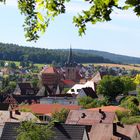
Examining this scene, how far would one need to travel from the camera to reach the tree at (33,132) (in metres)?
48.8

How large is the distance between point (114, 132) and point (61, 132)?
8457 mm

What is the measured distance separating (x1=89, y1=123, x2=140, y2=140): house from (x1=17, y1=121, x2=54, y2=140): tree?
380 inches

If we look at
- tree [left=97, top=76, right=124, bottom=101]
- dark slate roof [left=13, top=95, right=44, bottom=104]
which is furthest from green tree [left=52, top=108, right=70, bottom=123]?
dark slate roof [left=13, top=95, right=44, bottom=104]

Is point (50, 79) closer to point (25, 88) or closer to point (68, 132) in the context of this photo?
point (25, 88)

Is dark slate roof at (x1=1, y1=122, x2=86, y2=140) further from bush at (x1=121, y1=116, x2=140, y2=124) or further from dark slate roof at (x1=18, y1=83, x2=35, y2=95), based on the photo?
dark slate roof at (x1=18, y1=83, x2=35, y2=95)

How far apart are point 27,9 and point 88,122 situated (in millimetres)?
67296

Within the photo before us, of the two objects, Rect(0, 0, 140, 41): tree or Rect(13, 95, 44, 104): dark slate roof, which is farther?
Rect(13, 95, 44, 104): dark slate roof

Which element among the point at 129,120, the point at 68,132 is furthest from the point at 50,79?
the point at 68,132

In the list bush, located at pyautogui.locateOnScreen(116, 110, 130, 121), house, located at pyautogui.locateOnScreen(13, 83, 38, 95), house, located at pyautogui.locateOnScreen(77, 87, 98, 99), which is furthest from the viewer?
house, located at pyautogui.locateOnScreen(13, 83, 38, 95)

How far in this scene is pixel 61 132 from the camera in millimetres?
53188

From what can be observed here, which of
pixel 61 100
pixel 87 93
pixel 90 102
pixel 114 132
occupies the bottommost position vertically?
pixel 61 100

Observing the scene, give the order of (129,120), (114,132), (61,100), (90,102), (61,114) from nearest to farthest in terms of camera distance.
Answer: (114,132) < (129,120) < (61,114) < (90,102) < (61,100)

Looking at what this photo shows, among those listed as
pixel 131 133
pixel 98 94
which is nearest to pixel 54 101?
pixel 98 94

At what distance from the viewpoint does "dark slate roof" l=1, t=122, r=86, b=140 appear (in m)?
52.5
